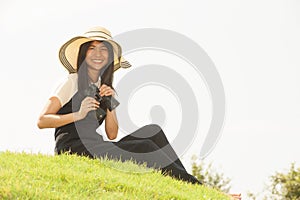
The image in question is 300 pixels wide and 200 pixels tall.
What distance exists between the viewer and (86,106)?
852 cm

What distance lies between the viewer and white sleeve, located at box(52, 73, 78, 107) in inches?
338

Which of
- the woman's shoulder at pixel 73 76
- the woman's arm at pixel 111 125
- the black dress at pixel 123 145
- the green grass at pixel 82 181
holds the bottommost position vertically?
the green grass at pixel 82 181

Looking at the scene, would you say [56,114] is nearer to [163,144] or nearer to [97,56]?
[97,56]

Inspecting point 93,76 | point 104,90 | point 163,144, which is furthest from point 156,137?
point 93,76

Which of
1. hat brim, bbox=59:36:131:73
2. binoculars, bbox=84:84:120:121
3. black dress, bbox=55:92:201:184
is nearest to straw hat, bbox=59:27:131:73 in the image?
hat brim, bbox=59:36:131:73

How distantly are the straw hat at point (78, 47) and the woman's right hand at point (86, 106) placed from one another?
90cm

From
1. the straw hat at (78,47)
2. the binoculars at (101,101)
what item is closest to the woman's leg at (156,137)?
the binoculars at (101,101)

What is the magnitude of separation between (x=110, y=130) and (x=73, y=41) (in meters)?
1.68

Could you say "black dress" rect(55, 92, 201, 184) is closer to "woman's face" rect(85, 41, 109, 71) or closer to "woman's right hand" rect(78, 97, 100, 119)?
"woman's right hand" rect(78, 97, 100, 119)

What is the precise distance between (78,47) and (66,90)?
1.00 m

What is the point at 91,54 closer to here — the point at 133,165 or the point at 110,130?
the point at 110,130

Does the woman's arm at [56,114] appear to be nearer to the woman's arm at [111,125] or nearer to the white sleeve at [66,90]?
the white sleeve at [66,90]

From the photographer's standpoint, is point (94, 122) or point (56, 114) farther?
point (94, 122)

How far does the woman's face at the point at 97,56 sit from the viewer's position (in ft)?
29.1
